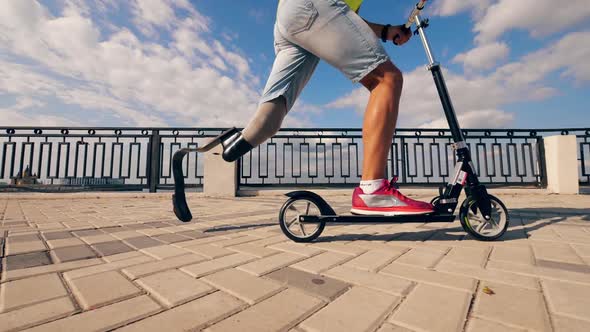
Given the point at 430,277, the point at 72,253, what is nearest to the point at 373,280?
the point at 430,277

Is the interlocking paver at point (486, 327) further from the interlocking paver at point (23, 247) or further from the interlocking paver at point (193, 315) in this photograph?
Answer: the interlocking paver at point (23, 247)

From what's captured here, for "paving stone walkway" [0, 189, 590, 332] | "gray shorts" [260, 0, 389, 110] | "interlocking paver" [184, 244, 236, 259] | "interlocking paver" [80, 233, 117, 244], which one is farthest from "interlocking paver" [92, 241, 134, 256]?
"gray shorts" [260, 0, 389, 110]

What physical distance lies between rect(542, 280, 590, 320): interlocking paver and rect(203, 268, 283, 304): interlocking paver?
104 centimetres

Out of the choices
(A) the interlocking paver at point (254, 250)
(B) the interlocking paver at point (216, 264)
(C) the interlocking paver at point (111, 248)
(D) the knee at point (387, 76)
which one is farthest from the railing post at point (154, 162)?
(D) the knee at point (387, 76)

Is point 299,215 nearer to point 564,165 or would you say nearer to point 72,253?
point 72,253

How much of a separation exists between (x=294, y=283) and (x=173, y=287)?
53cm

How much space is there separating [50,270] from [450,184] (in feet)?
8.55

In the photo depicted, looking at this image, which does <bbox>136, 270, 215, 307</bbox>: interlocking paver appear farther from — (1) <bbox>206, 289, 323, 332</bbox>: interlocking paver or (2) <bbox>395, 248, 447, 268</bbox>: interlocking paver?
(2) <bbox>395, 248, 447, 268</bbox>: interlocking paver

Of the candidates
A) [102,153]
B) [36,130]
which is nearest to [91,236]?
[102,153]

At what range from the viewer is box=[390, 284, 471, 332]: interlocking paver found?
0.85 meters

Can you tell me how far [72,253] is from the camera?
1686mm

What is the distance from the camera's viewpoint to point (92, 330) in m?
0.81

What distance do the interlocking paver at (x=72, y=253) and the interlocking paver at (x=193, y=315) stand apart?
3.47 feet

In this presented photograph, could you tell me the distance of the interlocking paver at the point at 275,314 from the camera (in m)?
0.84
